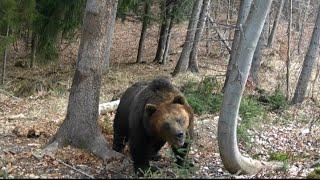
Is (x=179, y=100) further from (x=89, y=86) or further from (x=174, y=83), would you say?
(x=174, y=83)

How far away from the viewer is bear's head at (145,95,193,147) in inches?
291

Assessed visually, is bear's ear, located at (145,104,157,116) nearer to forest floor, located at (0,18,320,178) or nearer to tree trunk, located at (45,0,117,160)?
forest floor, located at (0,18,320,178)

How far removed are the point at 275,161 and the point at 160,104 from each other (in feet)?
8.73

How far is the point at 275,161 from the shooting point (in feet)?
30.1

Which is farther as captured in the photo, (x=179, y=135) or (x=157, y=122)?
(x=157, y=122)

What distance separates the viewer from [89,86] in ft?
30.5

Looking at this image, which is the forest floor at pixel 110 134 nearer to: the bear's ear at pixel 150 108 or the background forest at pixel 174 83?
the background forest at pixel 174 83

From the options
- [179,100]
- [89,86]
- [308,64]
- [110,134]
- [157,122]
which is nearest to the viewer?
[157,122]

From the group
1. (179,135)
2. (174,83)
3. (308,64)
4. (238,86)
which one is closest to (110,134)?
(179,135)

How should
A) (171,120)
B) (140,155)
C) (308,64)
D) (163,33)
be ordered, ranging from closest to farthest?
(171,120)
(140,155)
(308,64)
(163,33)

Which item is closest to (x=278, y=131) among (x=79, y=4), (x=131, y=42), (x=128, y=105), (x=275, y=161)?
(x=275, y=161)

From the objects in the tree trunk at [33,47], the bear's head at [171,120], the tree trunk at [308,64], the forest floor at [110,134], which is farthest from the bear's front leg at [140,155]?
the tree trunk at [33,47]

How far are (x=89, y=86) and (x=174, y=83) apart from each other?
10.5 metres

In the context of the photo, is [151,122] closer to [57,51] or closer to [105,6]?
[105,6]
